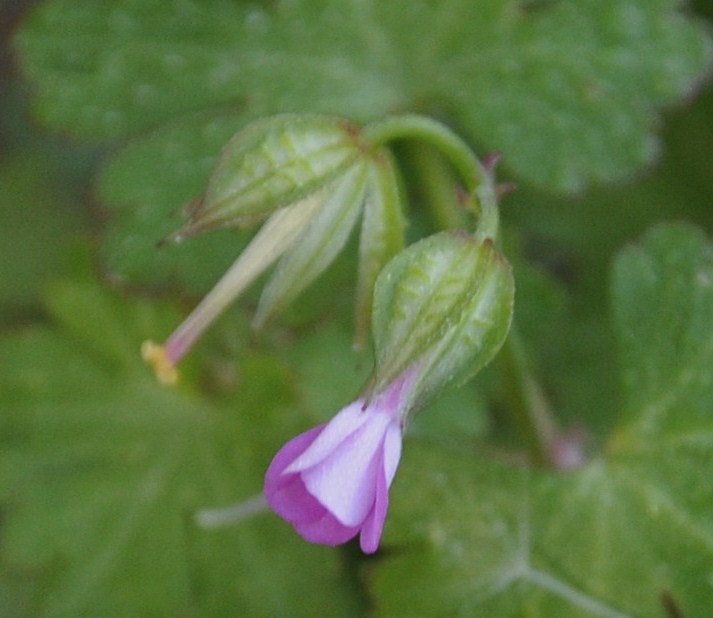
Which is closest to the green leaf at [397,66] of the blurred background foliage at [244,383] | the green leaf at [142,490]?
the blurred background foliage at [244,383]

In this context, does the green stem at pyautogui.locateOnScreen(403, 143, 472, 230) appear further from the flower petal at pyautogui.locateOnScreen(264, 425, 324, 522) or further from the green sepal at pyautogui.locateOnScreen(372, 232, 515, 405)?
the flower petal at pyautogui.locateOnScreen(264, 425, 324, 522)

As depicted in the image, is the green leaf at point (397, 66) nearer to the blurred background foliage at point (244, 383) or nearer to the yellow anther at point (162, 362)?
the blurred background foliage at point (244, 383)

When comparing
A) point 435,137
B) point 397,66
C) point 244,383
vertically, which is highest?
point 435,137

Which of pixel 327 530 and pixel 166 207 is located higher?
pixel 327 530

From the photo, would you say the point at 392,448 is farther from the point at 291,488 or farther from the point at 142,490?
the point at 142,490

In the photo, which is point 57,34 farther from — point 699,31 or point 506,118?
point 699,31

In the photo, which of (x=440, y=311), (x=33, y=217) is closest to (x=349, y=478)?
(x=440, y=311)

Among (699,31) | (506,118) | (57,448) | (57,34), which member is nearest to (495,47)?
(506,118)
